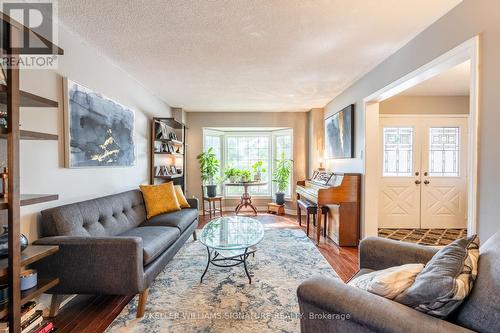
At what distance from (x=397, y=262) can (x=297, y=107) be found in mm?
4035

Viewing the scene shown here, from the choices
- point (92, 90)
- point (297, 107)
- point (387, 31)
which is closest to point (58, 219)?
point (92, 90)

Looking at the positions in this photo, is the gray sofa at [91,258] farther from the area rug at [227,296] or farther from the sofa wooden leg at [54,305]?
the area rug at [227,296]

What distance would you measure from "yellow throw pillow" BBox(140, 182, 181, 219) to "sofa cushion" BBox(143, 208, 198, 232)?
109 millimetres

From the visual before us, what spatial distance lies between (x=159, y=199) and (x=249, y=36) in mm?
2310

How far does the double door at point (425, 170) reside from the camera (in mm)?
4246

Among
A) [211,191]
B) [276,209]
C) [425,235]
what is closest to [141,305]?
[211,191]

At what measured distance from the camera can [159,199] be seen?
329 cm

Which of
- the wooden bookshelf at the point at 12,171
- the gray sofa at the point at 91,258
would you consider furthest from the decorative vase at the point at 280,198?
the wooden bookshelf at the point at 12,171

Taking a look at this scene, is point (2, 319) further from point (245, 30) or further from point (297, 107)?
point (297, 107)

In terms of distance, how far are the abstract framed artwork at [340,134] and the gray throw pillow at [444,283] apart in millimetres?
2726

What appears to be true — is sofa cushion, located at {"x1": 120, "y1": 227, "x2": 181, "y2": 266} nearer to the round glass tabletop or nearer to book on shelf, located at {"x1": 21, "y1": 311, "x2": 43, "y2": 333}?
the round glass tabletop

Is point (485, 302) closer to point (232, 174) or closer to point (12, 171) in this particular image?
point (12, 171)

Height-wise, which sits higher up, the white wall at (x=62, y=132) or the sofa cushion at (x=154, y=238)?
the white wall at (x=62, y=132)

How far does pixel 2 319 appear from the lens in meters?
1.32
